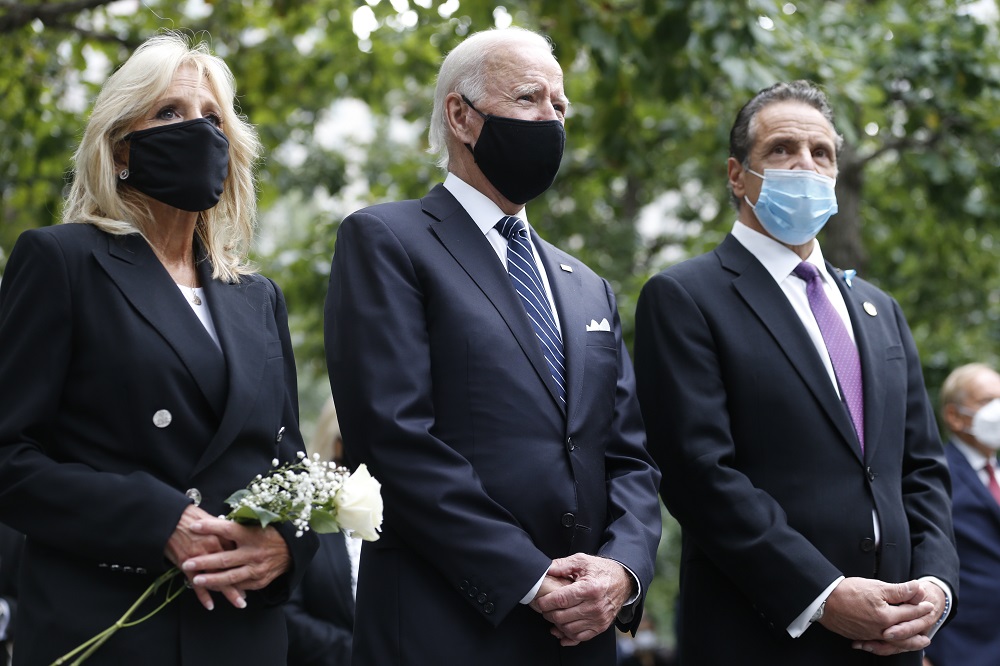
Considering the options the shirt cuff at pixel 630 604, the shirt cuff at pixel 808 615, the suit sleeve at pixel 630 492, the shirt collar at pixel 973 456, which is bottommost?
the shirt collar at pixel 973 456

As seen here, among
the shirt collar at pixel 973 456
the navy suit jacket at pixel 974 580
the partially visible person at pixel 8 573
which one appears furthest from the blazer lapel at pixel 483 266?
the partially visible person at pixel 8 573

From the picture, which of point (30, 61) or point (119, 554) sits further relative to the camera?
point (30, 61)

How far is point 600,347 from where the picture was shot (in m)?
3.78

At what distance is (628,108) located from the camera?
8.52m

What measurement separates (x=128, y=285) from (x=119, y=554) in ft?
2.49

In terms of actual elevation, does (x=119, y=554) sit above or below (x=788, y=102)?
below

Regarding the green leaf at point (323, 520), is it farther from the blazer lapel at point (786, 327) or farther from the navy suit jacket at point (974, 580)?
the navy suit jacket at point (974, 580)

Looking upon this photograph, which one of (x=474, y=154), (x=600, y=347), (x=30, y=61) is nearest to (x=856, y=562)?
(x=600, y=347)

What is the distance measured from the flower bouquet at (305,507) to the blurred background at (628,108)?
447 centimetres

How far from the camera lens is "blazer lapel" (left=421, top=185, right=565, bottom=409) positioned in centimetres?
353

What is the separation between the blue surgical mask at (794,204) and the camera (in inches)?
174

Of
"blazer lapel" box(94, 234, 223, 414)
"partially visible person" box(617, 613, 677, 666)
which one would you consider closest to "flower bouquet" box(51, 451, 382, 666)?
"blazer lapel" box(94, 234, 223, 414)

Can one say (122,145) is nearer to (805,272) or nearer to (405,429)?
(405,429)

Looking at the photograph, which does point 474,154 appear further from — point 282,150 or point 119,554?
point 282,150
